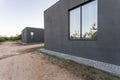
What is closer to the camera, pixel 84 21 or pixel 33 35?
pixel 84 21

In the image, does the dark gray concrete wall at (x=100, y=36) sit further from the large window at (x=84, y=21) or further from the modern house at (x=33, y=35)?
the modern house at (x=33, y=35)

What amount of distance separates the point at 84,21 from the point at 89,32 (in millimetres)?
679

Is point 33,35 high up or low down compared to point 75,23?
down

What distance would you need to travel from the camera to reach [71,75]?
181 inches

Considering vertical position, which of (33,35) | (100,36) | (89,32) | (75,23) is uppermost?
(75,23)

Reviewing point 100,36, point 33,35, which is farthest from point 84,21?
point 33,35

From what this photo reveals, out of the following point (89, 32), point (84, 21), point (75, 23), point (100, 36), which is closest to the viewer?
point (100, 36)

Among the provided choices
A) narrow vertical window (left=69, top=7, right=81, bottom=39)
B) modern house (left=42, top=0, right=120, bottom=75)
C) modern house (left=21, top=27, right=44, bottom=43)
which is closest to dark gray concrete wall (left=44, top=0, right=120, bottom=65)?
modern house (left=42, top=0, right=120, bottom=75)

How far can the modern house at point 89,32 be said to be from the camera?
4766 mm

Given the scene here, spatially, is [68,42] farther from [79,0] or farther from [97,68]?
[97,68]

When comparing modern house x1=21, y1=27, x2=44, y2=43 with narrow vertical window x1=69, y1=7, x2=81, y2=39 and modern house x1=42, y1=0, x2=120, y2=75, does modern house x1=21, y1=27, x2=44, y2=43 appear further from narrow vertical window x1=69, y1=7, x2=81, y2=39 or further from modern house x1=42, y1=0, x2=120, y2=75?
narrow vertical window x1=69, y1=7, x2=81, y2=39

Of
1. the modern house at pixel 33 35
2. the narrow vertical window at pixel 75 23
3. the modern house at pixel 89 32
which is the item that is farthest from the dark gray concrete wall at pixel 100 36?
the modern house at pixel 33 35

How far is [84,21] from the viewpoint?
259 inches

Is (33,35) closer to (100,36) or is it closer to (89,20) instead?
(89,20)
